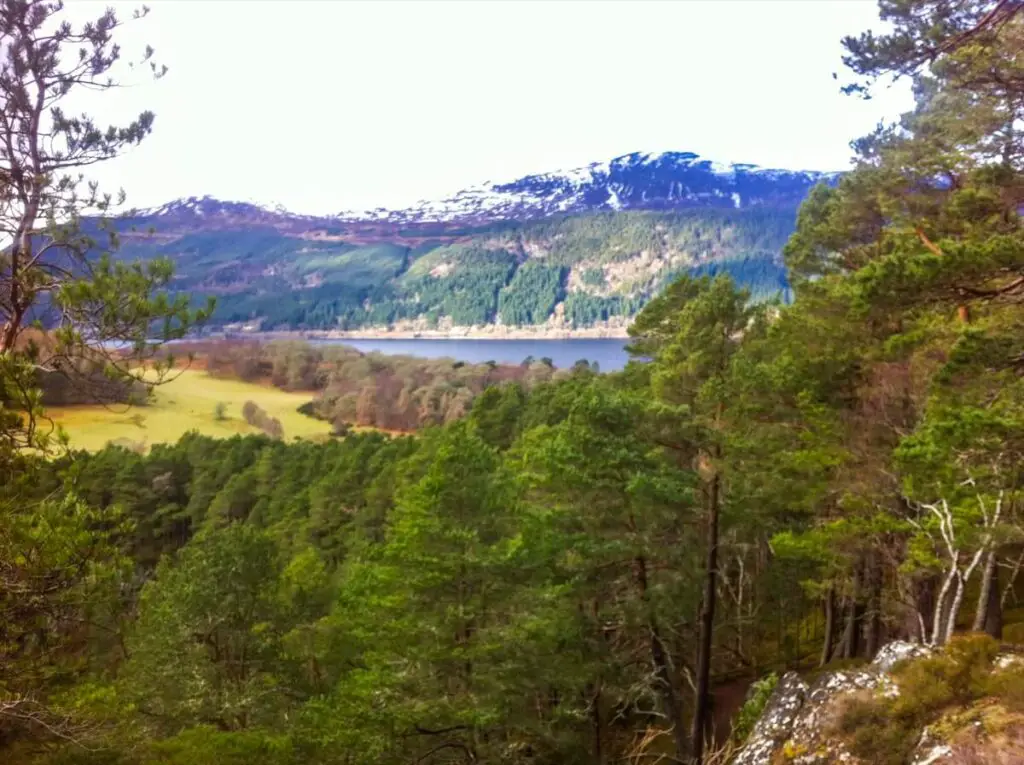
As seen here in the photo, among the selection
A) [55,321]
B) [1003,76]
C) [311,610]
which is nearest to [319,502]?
[311,610]

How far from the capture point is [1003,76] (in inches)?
275

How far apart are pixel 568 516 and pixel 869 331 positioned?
6260 mm

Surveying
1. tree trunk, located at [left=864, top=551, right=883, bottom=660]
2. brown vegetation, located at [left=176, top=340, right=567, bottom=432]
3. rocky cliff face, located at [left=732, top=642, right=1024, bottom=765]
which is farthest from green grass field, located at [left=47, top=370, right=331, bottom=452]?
rocky cliff face, located at [left=732, top=642, right=1024, bottom=765]

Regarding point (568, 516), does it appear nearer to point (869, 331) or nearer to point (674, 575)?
point (674, 575)

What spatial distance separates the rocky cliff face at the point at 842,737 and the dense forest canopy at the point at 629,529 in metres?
0.15

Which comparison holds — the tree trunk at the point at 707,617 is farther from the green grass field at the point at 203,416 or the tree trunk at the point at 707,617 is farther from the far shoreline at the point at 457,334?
the far shoreline at the point at 457,334

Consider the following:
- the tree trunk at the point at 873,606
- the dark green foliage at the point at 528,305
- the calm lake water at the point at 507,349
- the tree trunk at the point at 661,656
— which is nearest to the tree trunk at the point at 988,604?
the tree trunk at the point at 873,606

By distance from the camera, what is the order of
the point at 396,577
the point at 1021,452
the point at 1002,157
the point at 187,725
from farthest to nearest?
the point at 187,725 → the point at 396,577 → the point at 1002,157 → the point at 1021,452

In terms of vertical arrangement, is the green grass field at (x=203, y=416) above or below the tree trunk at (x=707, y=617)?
below

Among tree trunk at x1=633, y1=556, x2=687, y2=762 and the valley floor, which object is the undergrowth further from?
the valley floor

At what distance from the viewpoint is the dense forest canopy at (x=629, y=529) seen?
5430mm

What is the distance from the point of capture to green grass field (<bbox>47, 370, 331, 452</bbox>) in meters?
63.8

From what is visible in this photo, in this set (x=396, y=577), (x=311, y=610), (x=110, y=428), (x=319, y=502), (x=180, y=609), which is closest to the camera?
(x=396, y=577)

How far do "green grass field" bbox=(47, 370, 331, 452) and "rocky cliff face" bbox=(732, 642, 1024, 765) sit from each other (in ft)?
189
